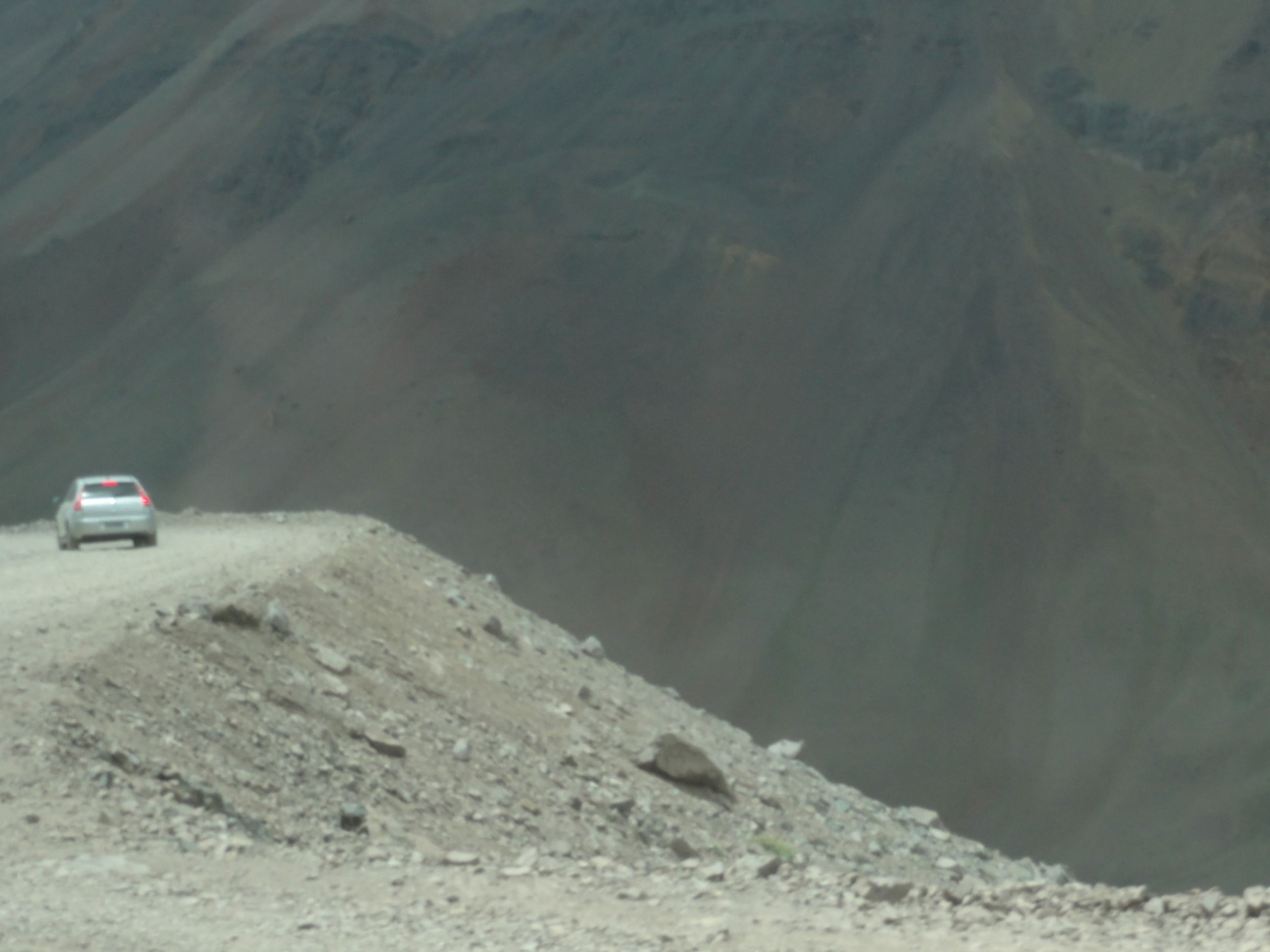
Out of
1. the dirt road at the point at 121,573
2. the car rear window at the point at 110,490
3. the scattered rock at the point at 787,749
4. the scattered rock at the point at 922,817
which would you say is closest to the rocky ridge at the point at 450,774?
the dirt road at the point at 121,573

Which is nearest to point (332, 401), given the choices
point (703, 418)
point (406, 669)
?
point (703, 418)

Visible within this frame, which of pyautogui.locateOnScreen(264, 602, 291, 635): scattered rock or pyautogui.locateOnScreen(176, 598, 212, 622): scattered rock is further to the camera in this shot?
pyautogui.locateOnScreen(264, 602, 291, 635): scattered rock

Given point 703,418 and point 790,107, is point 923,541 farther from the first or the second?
point 790,107

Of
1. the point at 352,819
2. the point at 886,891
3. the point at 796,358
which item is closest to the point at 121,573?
the point at 352,819

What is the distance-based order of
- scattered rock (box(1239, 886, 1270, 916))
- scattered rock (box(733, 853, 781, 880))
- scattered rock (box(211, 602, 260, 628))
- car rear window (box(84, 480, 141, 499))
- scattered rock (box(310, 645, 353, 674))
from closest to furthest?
scattered rock (box(1239, 886, 1270, 916)) → scattered rock (box(733, 853, 781, 880)) → scattered rock (box(211, 602, 260, 628)) → scattered rock (box(310, 645, 353, 674)) → car rear window (box(84, 480, 141, 499))

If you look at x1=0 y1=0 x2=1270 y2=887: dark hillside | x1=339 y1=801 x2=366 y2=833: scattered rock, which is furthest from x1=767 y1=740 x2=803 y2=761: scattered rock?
x1=0 y1=0 x2=1270 y2=887: dark hillside

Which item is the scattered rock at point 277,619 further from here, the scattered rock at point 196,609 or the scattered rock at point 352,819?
the scattered rock at point 352,819

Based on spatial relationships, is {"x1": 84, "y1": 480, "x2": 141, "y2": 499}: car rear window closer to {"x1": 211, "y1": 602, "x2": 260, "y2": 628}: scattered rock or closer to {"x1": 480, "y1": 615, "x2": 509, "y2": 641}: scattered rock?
{"x1": 480, "y1": 615, "x2": 509, "y2": 641}: scattered rock

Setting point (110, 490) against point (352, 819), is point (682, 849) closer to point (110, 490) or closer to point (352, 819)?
point (352, 819)
